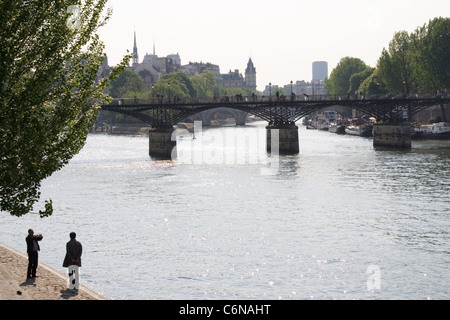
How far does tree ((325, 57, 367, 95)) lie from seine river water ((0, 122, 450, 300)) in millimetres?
106225

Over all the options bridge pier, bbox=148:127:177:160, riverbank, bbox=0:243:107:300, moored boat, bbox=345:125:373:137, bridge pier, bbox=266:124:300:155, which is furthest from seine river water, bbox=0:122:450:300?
moored boat, bbox=345:125:373:137

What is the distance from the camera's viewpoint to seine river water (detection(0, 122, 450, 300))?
26.1m

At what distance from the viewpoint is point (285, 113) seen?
305 ft

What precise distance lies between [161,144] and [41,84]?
66.1m

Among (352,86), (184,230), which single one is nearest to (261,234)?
(184,230)

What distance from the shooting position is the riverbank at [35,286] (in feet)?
64.4

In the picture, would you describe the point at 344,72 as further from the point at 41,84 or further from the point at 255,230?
the point at 41,84

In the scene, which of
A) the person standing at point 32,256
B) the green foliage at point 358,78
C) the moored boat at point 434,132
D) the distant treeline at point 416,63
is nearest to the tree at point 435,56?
the distant treeline at point 416,63

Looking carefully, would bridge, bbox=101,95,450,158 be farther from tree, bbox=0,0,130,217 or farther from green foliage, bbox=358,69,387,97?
tree, bbox=0,0,130,217

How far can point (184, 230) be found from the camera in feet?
119

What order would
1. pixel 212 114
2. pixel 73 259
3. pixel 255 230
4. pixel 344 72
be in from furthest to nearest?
1. pixel 212 114
2. pixel 344 72
3. pixel 255 230
4. pixel 73 259

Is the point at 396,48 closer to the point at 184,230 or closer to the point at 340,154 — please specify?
the point at 340,154

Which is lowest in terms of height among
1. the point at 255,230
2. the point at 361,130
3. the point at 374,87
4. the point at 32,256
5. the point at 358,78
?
the point at 255,230

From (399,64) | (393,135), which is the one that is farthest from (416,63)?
(393,135)
